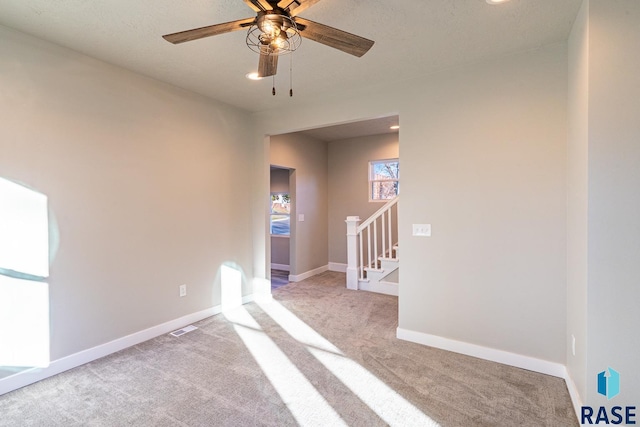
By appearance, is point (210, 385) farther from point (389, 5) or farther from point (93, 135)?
point (389, 5)

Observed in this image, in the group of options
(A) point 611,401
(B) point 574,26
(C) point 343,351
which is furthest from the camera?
(C) point 343,351

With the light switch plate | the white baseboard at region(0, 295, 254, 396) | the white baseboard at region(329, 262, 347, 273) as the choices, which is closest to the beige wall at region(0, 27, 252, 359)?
the white baseboard at region(0, 295, 254, 396)

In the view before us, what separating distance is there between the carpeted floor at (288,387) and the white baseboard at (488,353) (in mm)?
79

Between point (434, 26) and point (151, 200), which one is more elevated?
point (434, 26)

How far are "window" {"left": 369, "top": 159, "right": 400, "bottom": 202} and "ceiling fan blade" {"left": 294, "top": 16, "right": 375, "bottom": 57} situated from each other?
451 cm

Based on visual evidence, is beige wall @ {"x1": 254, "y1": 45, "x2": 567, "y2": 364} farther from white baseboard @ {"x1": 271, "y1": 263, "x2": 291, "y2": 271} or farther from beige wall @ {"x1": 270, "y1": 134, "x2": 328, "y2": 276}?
white baseboard @ {"x1": 271, "y1": 263, "x2": 291, "y2": 271}

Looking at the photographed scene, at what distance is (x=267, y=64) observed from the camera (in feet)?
6.58

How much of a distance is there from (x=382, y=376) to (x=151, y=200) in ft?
9.08

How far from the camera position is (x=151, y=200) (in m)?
3.24

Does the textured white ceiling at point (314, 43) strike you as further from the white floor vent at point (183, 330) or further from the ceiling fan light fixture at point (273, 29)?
the white floor vent at point (183, 330)

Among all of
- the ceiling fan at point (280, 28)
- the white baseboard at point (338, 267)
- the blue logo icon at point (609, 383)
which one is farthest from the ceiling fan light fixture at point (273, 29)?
the white baseboard at point (338, 267)

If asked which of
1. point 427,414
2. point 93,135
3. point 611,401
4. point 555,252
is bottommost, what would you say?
point 427,414

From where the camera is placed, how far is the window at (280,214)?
6964mm

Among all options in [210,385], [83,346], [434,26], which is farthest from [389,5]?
[83,346]
